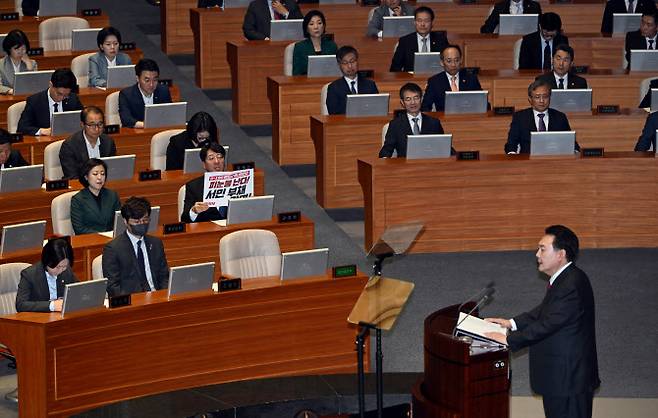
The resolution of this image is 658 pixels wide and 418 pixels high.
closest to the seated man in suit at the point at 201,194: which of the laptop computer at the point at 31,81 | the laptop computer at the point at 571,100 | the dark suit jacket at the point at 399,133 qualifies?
the dark suit jacket at the point at 399,133

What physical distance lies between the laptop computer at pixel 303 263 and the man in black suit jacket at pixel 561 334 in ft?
6.62

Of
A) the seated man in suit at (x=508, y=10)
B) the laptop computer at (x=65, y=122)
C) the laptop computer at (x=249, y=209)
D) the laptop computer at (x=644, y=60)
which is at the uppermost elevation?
the seated man in suit at (x=508, y=10)

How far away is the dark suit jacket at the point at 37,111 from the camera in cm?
1122

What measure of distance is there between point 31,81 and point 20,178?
7.24ft

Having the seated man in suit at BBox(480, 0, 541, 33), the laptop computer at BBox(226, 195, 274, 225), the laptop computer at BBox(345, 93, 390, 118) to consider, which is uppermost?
the seated man in suit at BBox(480, 0, 541, 33)

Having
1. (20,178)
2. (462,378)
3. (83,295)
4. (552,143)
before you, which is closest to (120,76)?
(20,178)

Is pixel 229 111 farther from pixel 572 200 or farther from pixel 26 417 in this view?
pixel 26 417

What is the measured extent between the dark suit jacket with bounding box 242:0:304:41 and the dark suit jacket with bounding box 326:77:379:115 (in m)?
1.67

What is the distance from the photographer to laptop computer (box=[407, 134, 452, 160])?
10664 mm

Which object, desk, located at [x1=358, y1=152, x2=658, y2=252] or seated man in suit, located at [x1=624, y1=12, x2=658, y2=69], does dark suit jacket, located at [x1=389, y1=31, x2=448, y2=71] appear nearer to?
seated man in suit, located at [x1=624, y1=12, x2=658, y2=69]

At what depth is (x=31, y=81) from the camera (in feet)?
39.1

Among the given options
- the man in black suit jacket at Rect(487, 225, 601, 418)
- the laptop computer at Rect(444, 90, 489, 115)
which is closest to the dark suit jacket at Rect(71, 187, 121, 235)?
the laptop computer at Rect(444, 90, 489, 115)

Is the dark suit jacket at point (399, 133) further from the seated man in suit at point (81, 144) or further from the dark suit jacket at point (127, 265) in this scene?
the dark suit jacket at point (127, 265)

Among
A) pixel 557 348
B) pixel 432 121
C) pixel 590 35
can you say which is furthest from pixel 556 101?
pixel 557 348
